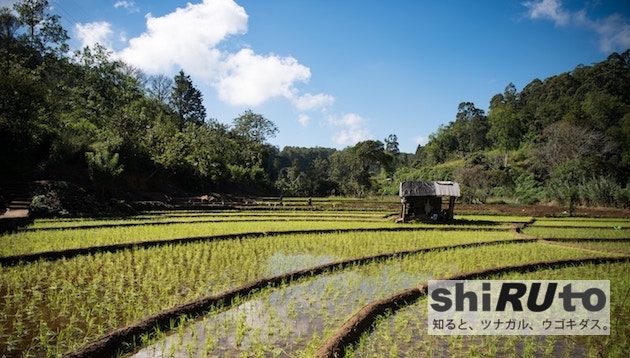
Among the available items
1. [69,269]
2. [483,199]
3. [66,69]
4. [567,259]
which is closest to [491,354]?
[567,259]

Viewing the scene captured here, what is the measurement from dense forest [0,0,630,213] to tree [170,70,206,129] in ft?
0.60

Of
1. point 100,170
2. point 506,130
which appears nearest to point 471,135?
point 506,130

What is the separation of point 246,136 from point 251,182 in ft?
37.5

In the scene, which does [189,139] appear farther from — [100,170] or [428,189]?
[428,189]

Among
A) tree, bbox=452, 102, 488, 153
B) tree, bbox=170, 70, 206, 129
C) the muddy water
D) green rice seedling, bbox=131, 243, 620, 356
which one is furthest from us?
tree, bbox=452, 102, 488, 153

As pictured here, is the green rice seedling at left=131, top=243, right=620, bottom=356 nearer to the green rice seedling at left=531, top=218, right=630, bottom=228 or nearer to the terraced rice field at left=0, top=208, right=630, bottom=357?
the terraced rice field at left=0, top=208, right=630, bottom=357

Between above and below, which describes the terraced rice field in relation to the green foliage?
below

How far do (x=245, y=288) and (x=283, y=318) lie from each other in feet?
4.34

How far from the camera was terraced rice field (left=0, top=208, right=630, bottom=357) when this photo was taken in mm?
4672

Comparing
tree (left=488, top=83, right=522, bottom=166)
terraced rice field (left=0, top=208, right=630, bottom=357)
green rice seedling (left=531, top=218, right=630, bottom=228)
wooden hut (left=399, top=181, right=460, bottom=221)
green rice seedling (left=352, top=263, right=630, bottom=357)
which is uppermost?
tree (left=488, top=83, right=522, bottom=166)

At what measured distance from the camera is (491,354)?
4.60 metres

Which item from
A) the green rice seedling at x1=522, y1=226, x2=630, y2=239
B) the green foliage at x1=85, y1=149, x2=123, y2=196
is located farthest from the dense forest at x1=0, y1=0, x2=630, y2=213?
the green rice seedling at x1=522, y1=226, x2=630, y2=239

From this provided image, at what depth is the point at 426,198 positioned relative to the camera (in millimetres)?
21281

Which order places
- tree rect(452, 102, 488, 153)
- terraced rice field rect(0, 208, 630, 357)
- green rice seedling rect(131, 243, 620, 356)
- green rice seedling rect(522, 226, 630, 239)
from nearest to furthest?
terraced rice field rect(0, 208, 630, 357)
green rice seedling rect(131, 243, 620, 356)
green rice seedling rect(522, 226, 630, 239)
tree rect(452, 102, 488, 153)
